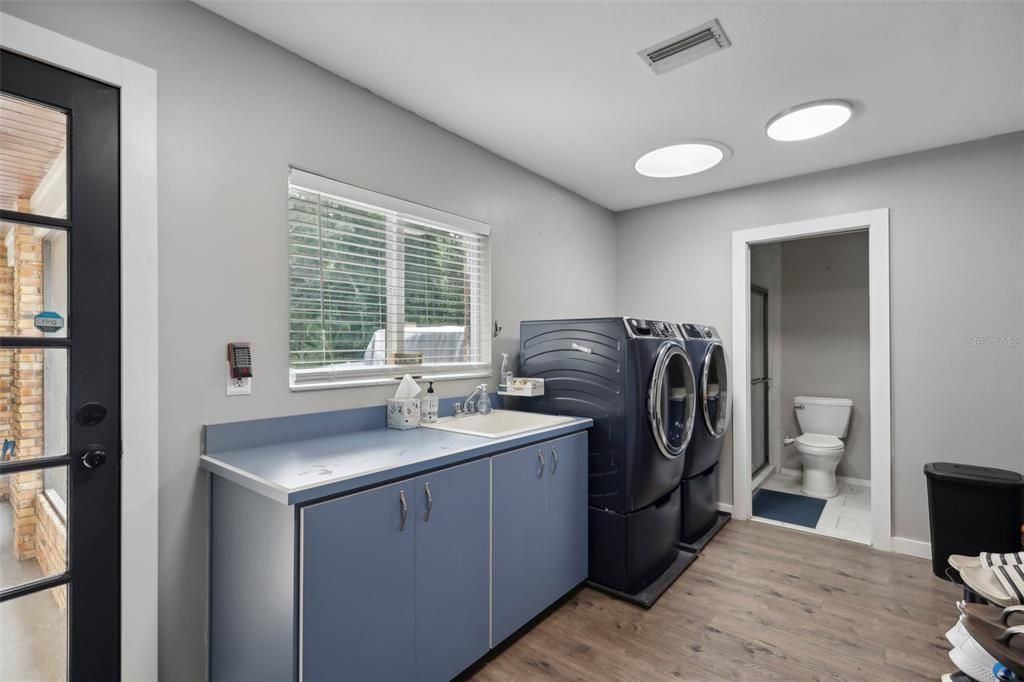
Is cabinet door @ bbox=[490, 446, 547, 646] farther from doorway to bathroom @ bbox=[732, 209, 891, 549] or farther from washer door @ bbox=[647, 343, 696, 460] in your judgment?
doorway to bathroom @ bbox=[732, 209, 891, 549]

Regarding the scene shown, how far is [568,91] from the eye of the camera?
219 cm

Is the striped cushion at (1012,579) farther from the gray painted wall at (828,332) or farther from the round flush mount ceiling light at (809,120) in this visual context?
the gray painted wall at (828,332)

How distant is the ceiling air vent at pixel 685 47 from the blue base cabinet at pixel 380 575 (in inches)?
66.6

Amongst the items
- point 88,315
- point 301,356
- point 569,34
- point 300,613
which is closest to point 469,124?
point 569,34

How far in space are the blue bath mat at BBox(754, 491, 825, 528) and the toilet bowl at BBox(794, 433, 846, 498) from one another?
15 centimetres

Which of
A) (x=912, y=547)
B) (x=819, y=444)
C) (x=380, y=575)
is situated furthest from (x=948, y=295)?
(x=380, y=575)

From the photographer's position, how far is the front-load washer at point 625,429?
7.79ft

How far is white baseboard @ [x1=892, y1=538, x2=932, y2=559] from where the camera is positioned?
9.27 feet

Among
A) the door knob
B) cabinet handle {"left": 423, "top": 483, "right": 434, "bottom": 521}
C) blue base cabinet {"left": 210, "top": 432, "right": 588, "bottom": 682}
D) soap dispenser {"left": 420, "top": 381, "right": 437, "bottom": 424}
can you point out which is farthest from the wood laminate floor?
the door knob

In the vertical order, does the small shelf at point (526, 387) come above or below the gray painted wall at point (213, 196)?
below

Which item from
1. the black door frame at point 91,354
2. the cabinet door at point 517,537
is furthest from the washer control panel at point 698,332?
the black door frame at point 91,354

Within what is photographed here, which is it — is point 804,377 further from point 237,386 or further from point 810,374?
point 237,386

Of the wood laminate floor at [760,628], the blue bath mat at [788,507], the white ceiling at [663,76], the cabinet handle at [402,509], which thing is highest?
the white ceiling at [663,76]

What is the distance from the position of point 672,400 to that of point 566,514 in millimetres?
882
